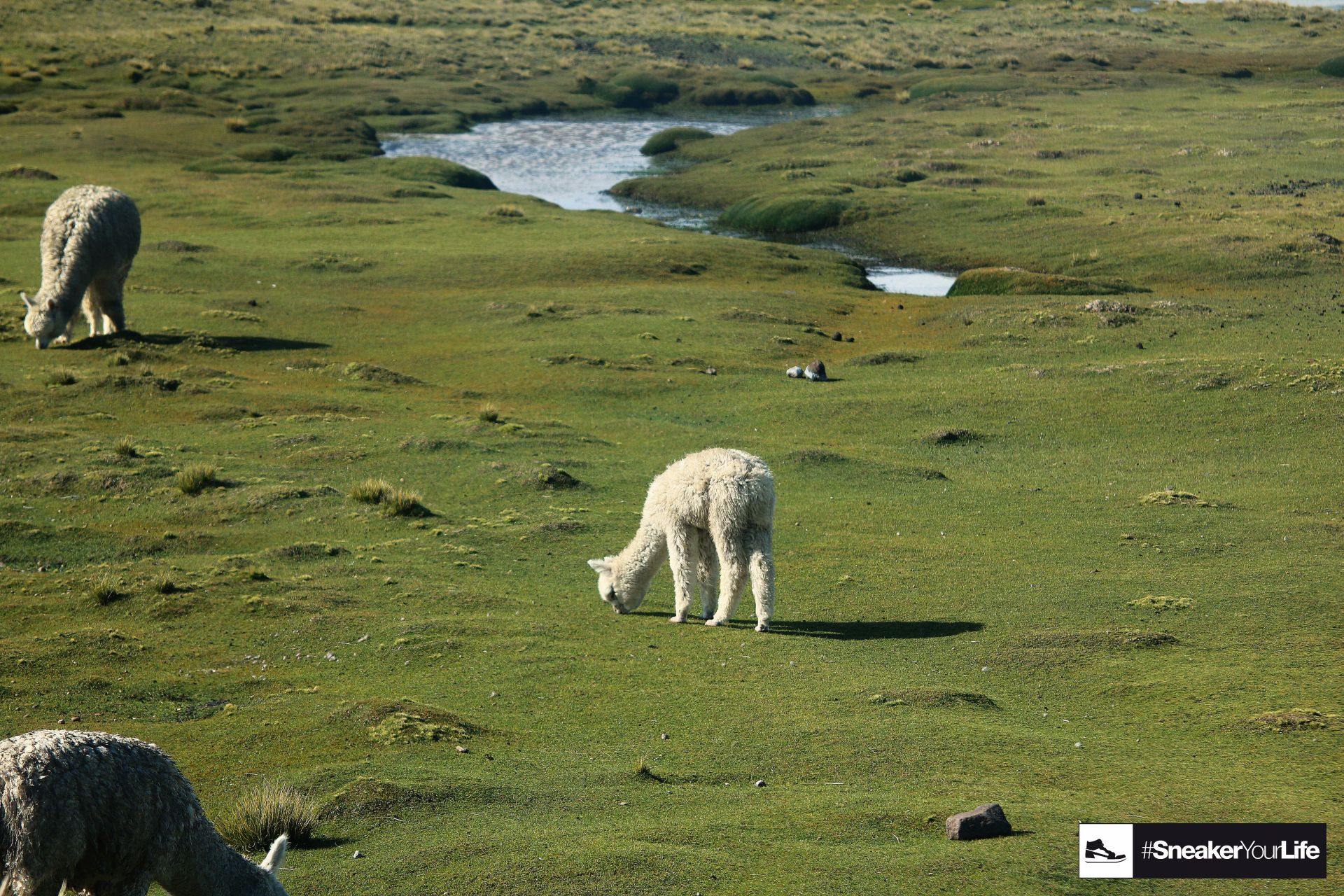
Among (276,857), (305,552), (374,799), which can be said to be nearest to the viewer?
(276,857)

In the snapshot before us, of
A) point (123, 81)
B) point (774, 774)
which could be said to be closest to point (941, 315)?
point (774, 774)

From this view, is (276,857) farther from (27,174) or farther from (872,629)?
(27,174)

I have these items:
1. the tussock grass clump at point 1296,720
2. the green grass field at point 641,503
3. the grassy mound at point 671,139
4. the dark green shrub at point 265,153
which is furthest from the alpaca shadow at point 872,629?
the grassy mound at point 671,139

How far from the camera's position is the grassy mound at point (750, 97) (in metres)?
130

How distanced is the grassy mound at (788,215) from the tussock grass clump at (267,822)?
64070 millimetres

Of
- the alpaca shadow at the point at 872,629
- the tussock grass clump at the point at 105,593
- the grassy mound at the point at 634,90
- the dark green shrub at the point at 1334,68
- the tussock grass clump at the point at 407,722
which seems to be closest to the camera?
the tussock grass clump at the point at 407,722

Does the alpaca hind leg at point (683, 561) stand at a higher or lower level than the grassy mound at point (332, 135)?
lower

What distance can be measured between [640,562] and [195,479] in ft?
37.1

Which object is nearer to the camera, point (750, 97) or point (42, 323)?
point (42, 323)

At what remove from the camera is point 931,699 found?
16.6 metres

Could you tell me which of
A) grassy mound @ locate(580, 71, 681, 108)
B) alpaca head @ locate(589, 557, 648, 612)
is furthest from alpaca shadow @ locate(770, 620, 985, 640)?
grassy mound @ locate(580, 71, 681, 108)

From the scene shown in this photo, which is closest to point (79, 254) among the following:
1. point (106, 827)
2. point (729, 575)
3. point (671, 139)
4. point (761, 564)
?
point (729, 575)

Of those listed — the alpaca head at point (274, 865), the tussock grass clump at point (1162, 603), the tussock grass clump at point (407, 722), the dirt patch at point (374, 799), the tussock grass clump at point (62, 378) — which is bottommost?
the tussock grass clump at point (1162, 603)

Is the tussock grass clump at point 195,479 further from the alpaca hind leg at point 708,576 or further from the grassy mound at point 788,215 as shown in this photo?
the grassy mound at point 788,215
